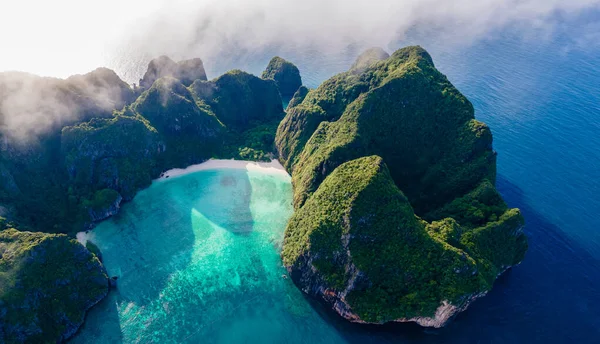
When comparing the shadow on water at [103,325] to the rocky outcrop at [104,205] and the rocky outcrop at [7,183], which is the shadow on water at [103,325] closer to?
the rocky outcrop at [104,205]

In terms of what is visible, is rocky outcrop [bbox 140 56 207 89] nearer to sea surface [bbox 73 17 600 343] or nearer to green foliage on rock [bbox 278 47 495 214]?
sea surface [bbox 73 17 600 343]

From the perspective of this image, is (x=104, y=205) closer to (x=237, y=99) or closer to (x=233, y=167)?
(x=233, y=167)

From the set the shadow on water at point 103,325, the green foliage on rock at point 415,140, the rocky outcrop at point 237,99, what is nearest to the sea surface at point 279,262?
the shadow on water at point 103,325

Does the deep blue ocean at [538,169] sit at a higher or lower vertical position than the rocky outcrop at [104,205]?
lower

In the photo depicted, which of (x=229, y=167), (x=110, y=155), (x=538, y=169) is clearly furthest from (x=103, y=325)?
(x=538, y=169)

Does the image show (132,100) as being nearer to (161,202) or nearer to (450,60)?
(161,202)

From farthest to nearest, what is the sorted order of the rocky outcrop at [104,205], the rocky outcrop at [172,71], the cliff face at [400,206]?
the rocky outcrop at [172,71] → the rocky outcrop at [104,205] → the cliff face at [400,206]
